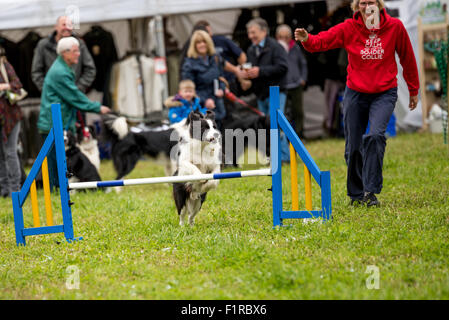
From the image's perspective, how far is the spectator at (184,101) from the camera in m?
7.72

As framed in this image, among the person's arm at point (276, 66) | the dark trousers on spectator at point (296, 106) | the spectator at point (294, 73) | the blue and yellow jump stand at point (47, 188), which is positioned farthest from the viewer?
the dark trousers on spectator at point (296, 106)

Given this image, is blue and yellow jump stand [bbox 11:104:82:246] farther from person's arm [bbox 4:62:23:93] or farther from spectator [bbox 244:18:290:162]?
spectator [bbox 244:18:290:162]

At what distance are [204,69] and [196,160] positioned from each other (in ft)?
10.5

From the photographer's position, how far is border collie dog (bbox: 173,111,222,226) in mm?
5051

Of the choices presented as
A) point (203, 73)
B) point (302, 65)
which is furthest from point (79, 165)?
point (302, 65)

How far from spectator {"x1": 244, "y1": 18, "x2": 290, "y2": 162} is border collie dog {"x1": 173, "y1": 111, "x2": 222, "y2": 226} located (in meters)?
3.41

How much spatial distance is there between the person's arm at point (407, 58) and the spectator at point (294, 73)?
5.48 m

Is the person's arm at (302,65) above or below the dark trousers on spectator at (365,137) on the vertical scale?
above

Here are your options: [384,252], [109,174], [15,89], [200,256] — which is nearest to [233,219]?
[200,256]

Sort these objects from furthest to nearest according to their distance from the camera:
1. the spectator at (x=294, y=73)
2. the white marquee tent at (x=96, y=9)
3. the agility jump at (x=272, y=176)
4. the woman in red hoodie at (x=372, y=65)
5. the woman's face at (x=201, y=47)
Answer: the spectator at (x=294, y=73), the white marquee tent at (x=96, y=9), the woman's face at (x=201, y=47), the woman in red hoodie at (x=372, y=65), the agility jump at (x=272, y=176)

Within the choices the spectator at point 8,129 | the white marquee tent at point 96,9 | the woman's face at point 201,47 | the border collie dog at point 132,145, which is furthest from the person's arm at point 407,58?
the spectator at point 8,129

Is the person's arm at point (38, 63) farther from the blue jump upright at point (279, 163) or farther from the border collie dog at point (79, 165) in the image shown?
the blue jump upright at point (279, 163)

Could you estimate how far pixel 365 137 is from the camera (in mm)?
5066

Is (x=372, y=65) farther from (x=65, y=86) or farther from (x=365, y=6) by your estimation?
(x=65, y=86)
